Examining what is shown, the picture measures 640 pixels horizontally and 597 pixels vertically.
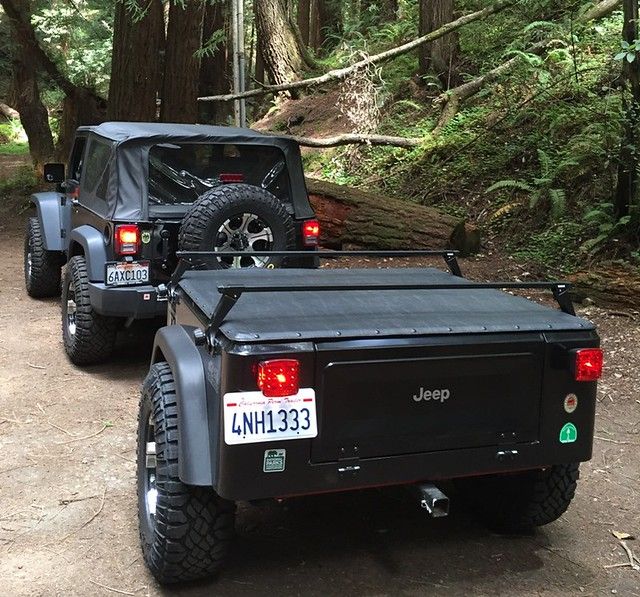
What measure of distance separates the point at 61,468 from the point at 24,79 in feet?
42.6

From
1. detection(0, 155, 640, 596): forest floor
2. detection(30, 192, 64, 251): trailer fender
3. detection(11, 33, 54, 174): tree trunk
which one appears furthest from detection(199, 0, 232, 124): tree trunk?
detection(0, 155, 640, 596): forest floor

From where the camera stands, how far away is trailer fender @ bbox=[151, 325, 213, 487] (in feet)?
10.0

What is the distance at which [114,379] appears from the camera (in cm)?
619

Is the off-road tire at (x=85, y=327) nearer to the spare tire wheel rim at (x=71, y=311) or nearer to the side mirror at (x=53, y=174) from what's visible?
the spare tire wheel rim at (x=71, y=311)

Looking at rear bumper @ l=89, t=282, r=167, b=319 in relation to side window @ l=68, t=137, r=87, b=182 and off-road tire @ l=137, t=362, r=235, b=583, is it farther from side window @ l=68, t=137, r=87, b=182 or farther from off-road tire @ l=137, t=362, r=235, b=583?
off-road tire @ l=137, t=362, r=235, b=583

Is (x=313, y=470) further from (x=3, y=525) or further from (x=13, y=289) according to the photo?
(x=13, y=289)

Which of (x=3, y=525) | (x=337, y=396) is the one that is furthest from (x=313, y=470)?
(x=3, y=525)

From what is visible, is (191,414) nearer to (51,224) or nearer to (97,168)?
(97,168)

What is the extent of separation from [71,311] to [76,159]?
Answer: 2.15 m

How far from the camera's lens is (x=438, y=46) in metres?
13.8

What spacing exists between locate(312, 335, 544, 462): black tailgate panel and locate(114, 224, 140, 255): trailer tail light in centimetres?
321

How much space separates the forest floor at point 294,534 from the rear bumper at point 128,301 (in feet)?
2.16

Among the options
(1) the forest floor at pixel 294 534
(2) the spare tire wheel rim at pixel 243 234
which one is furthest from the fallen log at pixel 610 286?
(2) the spare tire wheel rim at pixel 243 234

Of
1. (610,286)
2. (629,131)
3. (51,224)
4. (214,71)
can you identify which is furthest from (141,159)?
(214,71)
